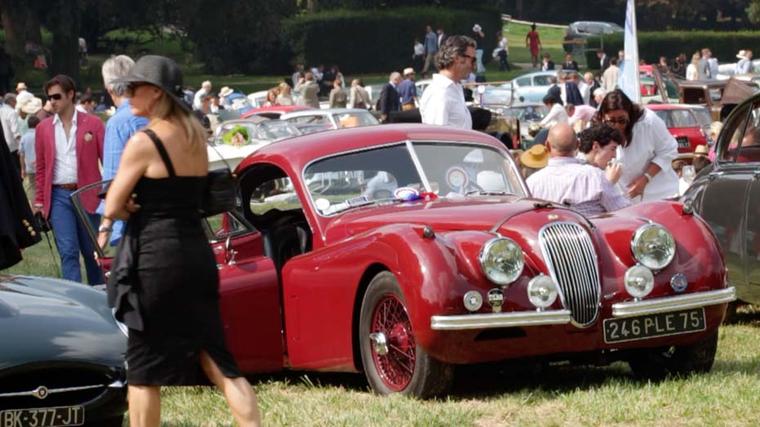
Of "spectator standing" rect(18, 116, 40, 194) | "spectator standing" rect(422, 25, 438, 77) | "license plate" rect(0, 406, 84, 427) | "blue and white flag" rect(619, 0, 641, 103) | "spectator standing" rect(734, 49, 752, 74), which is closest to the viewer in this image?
"license plate" rect(0, 406, 84, 427)

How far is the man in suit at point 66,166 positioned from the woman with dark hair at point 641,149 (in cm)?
376

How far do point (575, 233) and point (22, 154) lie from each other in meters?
15.1

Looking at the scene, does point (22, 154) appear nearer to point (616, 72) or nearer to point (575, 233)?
point (575, 233)

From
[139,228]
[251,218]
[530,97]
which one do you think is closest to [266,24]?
[530,97]

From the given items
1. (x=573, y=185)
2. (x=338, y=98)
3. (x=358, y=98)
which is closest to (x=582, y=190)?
(x=573, y=185)

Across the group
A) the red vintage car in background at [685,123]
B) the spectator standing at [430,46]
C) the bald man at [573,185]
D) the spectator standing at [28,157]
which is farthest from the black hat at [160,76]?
the spectator standing at [430,46]

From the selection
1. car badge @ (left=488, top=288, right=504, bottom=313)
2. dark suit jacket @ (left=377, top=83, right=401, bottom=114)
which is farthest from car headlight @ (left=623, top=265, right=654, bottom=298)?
dark suit jacket @ (left=377, top=83, right=401, bottom=114)

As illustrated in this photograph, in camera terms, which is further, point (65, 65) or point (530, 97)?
point (65, 65)

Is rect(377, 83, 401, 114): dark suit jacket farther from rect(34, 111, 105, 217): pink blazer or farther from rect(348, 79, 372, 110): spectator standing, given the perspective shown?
rect(34, 111, 105, 217): pink blazer

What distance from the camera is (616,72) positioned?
3941 centimetres

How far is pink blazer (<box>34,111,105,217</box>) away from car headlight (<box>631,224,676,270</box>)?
4626 millimetres

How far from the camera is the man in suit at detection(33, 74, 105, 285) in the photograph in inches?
435

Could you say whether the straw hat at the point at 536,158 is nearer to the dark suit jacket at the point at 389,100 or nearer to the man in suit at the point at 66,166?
the man in suit at the point at 66,166

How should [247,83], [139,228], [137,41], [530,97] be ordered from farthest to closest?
[137,41] → [247,83] → [530,97] → [139,228]
